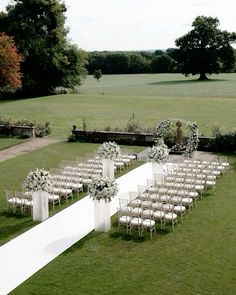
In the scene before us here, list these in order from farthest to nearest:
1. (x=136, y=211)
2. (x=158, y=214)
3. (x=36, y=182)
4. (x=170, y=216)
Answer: (x=36, y=182) → (x=136, y=211) → (x=158, y=214) → (x=170, y=216)

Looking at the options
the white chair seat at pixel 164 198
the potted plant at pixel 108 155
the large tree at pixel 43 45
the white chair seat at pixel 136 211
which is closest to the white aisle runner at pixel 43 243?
the white chair seat at pixel 136 211

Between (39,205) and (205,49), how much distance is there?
84.0 m

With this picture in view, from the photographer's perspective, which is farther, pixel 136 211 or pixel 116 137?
pixel 116 137

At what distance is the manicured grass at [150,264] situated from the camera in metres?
12.6

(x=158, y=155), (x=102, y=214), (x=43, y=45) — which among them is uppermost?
(x=43, y=45)

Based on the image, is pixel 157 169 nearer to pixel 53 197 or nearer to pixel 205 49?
pixel 53 197

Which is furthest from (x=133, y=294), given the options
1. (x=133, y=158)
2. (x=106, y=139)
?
(x=106, y=139)

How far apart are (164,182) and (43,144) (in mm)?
14242

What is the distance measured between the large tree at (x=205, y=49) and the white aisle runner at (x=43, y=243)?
260 feet

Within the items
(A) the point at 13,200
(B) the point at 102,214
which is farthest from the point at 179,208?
(A) the point at 13,200

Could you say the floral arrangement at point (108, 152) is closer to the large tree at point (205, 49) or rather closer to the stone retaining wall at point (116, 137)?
the stone retaining wall at point (116, 137)

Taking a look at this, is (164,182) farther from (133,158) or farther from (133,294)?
(133,294)

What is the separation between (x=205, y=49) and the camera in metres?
95.9

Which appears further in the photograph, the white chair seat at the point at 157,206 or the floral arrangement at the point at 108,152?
the floral arrangement at the point at 108,152
